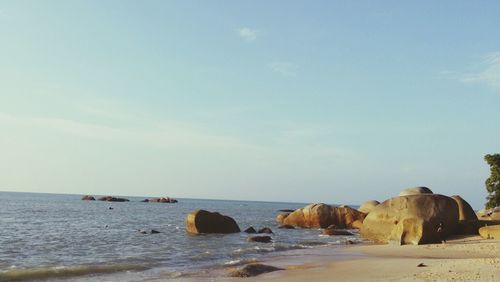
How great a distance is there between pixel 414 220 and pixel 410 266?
9.23 metres

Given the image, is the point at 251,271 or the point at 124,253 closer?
the point at 251,271

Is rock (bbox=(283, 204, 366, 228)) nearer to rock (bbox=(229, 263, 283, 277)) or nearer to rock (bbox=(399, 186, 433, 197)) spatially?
rock (bbox=(399, 186, 433, 197))

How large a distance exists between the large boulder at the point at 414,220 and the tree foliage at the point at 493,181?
791 inches

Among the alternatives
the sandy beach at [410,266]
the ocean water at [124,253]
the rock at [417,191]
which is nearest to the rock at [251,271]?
the sandy beach at [410,266]

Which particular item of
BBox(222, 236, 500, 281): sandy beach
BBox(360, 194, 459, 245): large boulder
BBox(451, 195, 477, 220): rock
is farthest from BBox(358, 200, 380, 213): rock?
BBox(222, 236, 500, 281): sandy beach

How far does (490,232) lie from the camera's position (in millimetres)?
24281

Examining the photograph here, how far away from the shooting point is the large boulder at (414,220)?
23938 mm

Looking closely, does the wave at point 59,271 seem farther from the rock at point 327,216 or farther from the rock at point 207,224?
the rock at point 327,216

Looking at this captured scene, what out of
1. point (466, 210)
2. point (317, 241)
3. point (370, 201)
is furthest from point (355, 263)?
point (370, 201)

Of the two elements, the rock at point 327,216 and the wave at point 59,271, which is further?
the rock at point 327,216

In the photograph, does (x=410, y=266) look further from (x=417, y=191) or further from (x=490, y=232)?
(x=417, y=191)

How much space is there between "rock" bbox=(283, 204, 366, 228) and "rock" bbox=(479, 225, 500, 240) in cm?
1649

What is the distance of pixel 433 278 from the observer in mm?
12453

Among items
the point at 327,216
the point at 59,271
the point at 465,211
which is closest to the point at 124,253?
the point at 59,271
